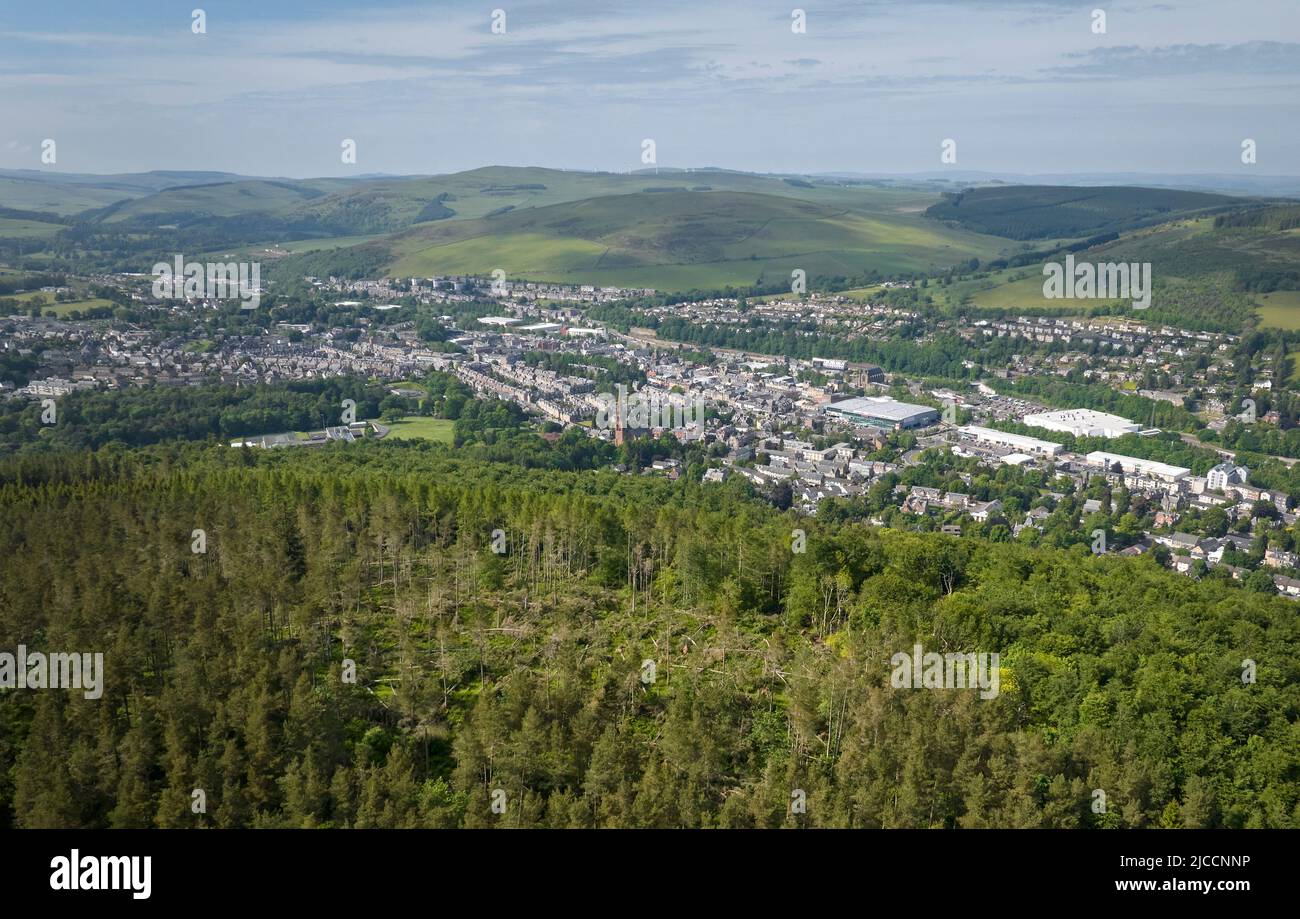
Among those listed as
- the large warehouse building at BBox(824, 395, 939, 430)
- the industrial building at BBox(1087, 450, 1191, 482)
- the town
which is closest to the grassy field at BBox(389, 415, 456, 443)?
the town

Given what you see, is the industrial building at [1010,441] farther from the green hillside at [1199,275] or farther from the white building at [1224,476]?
the green hillside at [1199,275]

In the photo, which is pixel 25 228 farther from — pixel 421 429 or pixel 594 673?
pixel 594 673

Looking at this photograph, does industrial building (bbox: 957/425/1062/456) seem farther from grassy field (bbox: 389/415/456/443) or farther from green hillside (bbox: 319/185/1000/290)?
green hillside (bbox: 319/185/1000/290)

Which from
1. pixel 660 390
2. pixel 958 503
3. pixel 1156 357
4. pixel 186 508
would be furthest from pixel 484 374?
pixel 1156 357

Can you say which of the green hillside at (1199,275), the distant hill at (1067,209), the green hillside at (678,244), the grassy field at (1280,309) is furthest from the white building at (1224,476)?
the distant hill at (1067,209)

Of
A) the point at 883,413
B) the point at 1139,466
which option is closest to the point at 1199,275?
the point at 883,413
